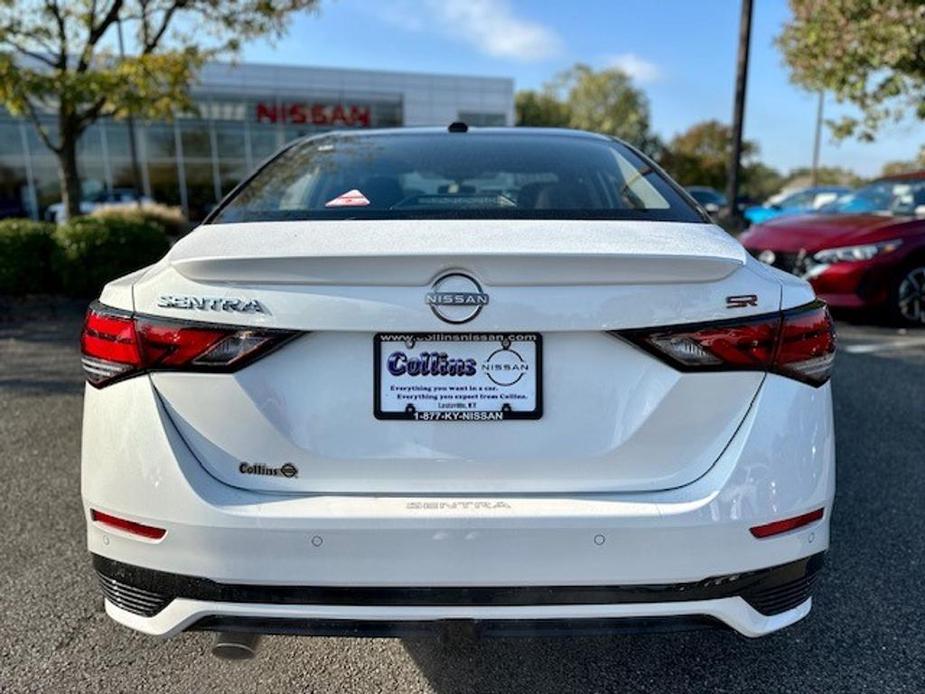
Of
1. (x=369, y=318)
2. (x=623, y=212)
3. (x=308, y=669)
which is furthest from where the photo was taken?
(x=308, y=669)

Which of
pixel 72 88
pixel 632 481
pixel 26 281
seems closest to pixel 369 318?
pixel 632 481

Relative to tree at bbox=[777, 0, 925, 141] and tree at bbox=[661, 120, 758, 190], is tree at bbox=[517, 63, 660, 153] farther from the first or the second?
tree at bbox=[777, 0, 925, 141]

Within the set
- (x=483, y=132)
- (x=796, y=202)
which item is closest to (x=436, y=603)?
(x=483, y=132)

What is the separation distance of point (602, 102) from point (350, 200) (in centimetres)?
7284

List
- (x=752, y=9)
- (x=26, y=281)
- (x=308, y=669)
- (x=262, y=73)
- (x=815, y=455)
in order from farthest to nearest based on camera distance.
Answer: (x=262, y=73), (x=752, y=9), (x=26, y=281), (x=308, y=669), (x=815, y=455)

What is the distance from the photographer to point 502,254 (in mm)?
1665

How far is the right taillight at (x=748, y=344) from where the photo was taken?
1.69 metres

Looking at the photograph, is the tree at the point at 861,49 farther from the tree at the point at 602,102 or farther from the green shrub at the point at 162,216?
the tree at the point at 602,102

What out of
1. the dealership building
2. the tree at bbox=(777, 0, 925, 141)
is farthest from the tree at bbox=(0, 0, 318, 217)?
the dealership building

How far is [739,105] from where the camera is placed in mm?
13469

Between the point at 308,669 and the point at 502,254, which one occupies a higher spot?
the point at 502,254

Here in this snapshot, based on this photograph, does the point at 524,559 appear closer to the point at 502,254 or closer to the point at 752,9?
the point at 502,254

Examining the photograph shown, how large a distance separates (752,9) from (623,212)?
1307cm

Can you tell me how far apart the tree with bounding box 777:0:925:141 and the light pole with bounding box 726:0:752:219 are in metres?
0.70
